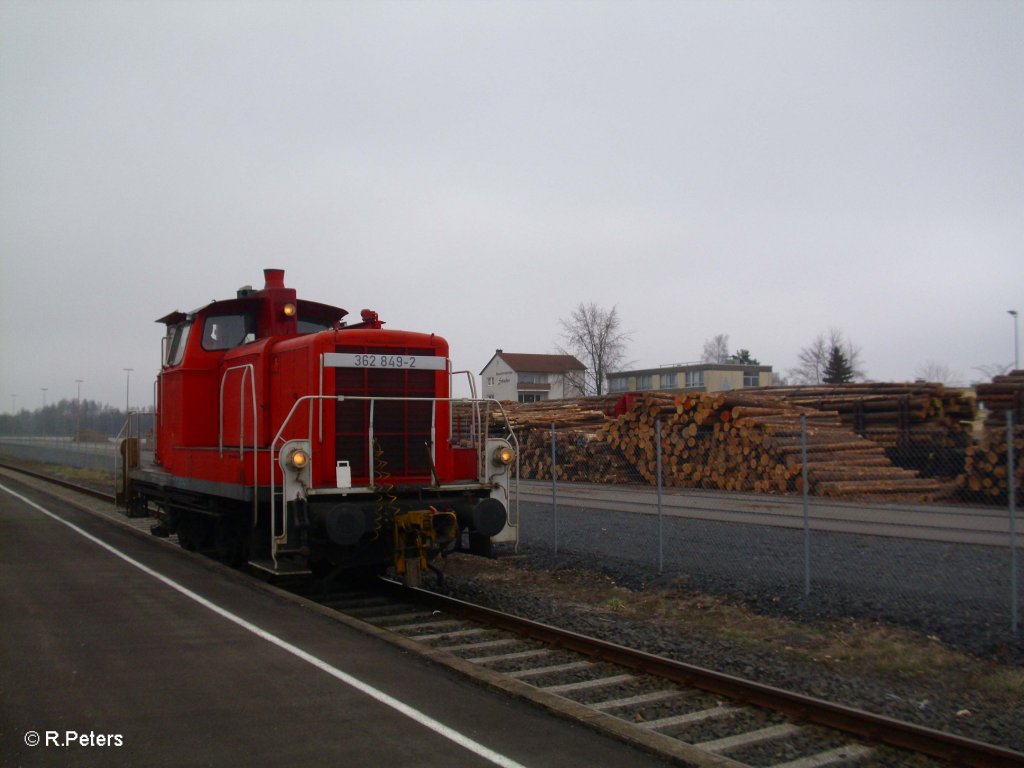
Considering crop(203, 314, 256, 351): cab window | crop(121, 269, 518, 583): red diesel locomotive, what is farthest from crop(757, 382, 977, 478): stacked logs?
crop(203, 314, 256, 351): cab window

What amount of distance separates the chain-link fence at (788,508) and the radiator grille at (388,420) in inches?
126

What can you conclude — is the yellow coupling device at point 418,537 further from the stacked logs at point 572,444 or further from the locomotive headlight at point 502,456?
the stacked logs at point 572,444

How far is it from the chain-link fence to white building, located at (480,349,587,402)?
130 feet

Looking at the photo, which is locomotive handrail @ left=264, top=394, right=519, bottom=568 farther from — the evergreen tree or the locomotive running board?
the evergreen tree

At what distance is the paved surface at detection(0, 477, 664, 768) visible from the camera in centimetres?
464

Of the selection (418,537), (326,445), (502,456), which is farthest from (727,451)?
(326,445)

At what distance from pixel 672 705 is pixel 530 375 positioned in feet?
209

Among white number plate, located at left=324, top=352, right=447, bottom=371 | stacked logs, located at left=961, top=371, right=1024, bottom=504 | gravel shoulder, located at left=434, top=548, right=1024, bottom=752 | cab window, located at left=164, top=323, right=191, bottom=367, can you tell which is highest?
cab window, located at left=164, top=323, right=191, bottom=367

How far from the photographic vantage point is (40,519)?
17.4 metres

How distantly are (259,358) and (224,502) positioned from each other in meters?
1.75

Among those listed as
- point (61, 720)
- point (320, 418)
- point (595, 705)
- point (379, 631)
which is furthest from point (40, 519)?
point (595, 705)

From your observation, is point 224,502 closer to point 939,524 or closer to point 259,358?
point 259,358

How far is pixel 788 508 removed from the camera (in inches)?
585

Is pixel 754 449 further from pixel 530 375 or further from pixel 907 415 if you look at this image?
pixel 530 375
